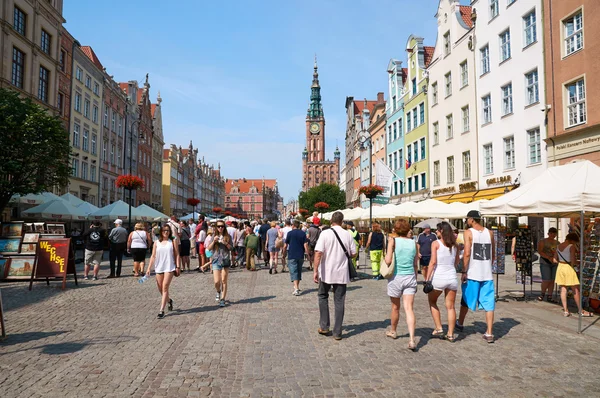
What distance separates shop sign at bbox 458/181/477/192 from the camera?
27.6m

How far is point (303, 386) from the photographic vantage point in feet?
15.2


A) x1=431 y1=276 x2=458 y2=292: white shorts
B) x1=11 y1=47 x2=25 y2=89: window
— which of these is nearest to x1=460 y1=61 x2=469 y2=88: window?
x1=431 y1=276 x2=458 y2=292: white shorts

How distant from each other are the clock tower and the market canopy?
5770 inches

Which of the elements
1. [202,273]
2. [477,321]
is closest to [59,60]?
[202,273]

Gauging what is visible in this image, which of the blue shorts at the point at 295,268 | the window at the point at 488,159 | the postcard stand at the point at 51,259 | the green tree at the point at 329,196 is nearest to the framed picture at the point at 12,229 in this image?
the postcard stand at the point at 51,259

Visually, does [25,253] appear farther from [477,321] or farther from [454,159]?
[454,159]

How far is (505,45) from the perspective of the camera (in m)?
24.8

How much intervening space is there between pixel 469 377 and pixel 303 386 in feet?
6.17

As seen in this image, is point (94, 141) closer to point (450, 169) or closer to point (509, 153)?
point (450, 169)

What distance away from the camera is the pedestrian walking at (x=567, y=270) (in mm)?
8344

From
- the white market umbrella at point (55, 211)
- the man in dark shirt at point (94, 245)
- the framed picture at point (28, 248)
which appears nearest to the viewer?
the framed picture at point (28, 248)

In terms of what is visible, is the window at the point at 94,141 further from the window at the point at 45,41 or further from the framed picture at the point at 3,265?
the framed picture at the point at 3,265

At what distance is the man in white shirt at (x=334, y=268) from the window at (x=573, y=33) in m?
17.3

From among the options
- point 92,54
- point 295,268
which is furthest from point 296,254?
point 92,54
